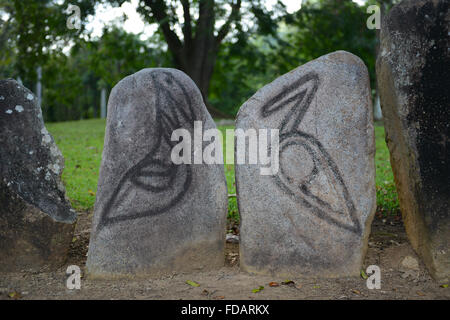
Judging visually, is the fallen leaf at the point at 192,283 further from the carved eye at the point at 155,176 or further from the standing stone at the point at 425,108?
the standing stone at the point at 425,108

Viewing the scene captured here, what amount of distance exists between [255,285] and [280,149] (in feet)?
3.52

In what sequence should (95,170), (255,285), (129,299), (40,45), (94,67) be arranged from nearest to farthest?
1. (129,299)
2. (255,285)
3. (95,170)
4. (40,45)
5. (94,67)

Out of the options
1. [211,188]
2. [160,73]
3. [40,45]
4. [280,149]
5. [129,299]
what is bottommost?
[129,299]

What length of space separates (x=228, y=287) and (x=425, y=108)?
6.70ft

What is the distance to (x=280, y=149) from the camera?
3.55 metres

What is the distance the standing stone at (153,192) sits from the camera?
11.1 ft

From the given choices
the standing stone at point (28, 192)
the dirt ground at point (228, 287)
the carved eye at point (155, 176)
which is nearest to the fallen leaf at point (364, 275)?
the dirt ground at point (228, 287)

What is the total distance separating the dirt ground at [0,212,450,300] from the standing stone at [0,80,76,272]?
0.16m

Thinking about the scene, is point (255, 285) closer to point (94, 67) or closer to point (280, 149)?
point (280, 149)

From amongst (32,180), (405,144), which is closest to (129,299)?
(32,180)

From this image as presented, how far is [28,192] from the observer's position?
11.4 feet

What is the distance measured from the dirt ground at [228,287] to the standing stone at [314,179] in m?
0.16

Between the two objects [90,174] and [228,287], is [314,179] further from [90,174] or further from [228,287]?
[90,174]

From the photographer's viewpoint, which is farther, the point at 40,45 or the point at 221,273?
the point at 40,45
